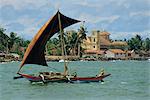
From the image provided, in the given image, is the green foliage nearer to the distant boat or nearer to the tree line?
the tree line

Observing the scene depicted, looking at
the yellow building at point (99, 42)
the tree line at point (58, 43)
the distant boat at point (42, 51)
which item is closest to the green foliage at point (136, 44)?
the yellow building at point (99, 42)

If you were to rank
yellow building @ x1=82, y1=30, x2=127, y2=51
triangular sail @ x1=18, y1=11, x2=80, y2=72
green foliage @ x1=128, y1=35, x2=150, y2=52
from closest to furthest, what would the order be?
triangular sail @ x1=18, y1=11, x2=80, y2=72
green foliage @ x1=128, y1=35, x2=150, y2=52
yellow building @ x1=82, y1=30, x2=127, y2=51

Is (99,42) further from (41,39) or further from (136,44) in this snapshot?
(41,39)

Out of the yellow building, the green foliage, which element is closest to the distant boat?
the yellow building

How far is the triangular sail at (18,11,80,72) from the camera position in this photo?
3584 cm

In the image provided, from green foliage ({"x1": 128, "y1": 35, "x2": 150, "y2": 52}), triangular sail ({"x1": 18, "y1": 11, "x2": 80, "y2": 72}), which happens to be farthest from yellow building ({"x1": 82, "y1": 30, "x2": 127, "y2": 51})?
triangular sail ({"x1": 18, "y1": 11, "x2": 80, "y2": 72})

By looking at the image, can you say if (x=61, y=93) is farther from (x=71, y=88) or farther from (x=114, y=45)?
(x=114, y=45)

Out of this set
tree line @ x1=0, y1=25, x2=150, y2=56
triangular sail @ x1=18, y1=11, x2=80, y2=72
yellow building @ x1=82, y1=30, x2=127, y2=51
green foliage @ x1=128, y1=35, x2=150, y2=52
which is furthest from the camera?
yellow building @ x1=82, y1=30, x2=127, y2=51

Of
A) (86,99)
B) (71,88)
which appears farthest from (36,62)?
(86,99)

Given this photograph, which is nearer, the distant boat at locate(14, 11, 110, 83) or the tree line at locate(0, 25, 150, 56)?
the distant boat at locate(14, 11, 110, 83)

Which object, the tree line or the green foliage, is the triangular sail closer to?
the tree line

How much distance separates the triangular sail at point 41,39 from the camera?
35.8 meters

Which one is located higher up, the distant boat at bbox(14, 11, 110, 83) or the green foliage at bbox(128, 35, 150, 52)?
the green foliage at bbox(128, 35, 150, 52)

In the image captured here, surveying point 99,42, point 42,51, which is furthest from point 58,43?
point 42,51
